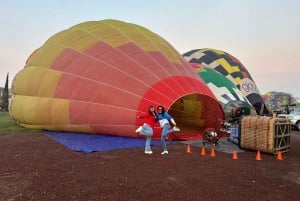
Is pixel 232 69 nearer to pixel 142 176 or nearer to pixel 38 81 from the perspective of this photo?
pixel 38 81

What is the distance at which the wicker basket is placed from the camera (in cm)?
830

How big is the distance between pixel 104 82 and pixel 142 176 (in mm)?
5010

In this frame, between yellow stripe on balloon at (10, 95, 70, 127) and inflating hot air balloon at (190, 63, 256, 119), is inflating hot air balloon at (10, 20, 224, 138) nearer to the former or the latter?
yellow stripe on balloon at (10, 95, 70, 127)

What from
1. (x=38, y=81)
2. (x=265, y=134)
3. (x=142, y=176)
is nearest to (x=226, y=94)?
(x=265, y=134)

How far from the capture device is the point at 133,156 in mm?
7438

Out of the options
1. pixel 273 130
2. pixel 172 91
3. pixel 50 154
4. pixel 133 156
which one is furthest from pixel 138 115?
pixel 273 130

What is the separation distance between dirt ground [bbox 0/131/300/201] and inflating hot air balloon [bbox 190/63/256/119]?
6709 mm

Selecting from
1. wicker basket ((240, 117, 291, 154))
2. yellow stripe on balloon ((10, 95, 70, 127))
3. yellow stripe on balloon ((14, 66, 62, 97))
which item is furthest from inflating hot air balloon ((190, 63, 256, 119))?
yellow stripe on balloon ((14, 66, 62, 97))

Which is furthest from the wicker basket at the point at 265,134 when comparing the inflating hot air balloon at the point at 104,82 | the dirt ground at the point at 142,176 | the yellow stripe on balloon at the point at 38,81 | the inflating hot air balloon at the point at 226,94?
the yellow stripe on balloon at the point at 38,81

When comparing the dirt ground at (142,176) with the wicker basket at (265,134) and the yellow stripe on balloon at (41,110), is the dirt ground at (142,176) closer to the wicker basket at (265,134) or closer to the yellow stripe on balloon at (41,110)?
the wicker basket at (265,134)

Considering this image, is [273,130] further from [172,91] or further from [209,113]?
[209,113]

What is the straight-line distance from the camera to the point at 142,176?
563 centimetres

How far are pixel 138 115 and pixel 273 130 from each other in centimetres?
392

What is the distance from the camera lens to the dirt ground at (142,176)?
461cm
